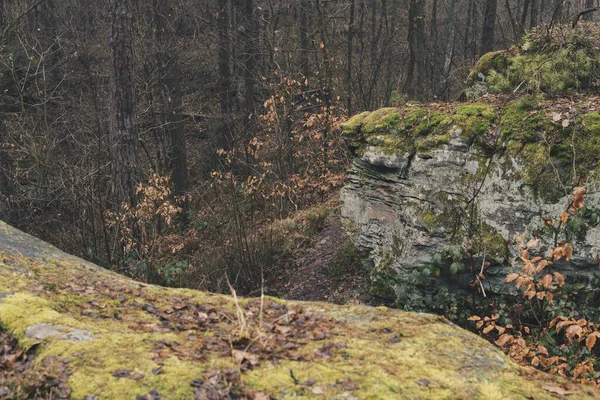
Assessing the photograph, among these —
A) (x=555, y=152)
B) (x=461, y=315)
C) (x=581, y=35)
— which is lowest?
(x=461, y=315)

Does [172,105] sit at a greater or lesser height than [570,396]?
greater

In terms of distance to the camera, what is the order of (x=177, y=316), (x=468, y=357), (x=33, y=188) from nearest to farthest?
(x=468, y=357) → (x=177, y=316) → (x=33, y=188)

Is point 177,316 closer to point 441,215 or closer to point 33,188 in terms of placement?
point 441,215

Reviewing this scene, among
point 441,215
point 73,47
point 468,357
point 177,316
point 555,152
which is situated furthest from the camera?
point 73,47

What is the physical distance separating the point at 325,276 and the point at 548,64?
4.77 meters

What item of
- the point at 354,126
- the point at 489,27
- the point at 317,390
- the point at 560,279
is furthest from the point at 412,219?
the point at 489,27

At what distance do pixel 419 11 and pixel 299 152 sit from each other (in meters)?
5.83

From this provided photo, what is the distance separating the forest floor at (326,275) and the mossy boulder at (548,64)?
11.6ft

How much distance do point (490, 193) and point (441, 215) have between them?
69 cm

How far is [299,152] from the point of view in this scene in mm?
12734

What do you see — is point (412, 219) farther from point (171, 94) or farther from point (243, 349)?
point (171, 94)

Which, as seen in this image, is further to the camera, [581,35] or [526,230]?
[581,35]

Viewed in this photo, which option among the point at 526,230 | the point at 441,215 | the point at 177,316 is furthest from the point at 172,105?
the point at 177,316

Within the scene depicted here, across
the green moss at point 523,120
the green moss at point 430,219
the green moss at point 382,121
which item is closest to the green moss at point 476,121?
the green moss at point 523,120
